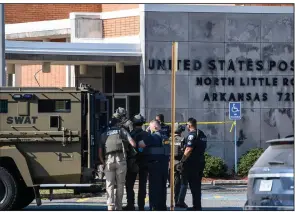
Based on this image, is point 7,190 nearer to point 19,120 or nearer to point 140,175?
point 19,120

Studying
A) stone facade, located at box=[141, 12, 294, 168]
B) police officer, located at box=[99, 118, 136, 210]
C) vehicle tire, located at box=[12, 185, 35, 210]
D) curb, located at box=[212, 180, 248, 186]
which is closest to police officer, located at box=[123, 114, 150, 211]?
police officer, located at box=[99, 118, 136, 210]

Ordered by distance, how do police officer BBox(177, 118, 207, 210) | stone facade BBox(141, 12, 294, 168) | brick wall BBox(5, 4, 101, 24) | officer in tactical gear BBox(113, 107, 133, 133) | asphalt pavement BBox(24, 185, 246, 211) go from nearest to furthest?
officer in tactical gear BBox(113, 107, 133, 133) → police officer BBox(177, 118, 207, 210) → asphalt pavement BBox(24, 185, 246, 211) → stone facade BBox(141, 12, 294, 168) → brick wall BBox(5, 4, 101, 24)

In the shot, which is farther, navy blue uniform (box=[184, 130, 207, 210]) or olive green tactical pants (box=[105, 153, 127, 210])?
navy blue uniform (box=[184, 130, 207, 210])

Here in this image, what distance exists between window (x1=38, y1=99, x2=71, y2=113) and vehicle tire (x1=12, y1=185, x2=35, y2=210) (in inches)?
58.5

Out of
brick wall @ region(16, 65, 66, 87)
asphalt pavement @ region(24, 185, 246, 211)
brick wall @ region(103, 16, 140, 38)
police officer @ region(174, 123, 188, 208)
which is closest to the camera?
police officer @ region(174, 123, 188, 208)

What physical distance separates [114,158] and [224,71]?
1409 centimetres

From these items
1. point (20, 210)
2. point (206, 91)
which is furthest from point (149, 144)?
point (206, 91)

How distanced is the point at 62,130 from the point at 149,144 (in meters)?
1.59

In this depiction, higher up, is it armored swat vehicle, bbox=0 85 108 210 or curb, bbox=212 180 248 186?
→ armored swat vehicle, bbox=0 85 108 210

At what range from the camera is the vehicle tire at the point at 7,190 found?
1573 centimetres

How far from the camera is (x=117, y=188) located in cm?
1559

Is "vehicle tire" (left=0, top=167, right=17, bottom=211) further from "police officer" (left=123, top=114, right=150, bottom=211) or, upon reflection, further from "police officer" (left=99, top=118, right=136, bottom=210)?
"police officer" (left=123, top=114, right=150, bottom=211)

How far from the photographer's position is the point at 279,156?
38.2 ft

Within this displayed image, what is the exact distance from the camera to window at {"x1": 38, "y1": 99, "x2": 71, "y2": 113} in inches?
628
